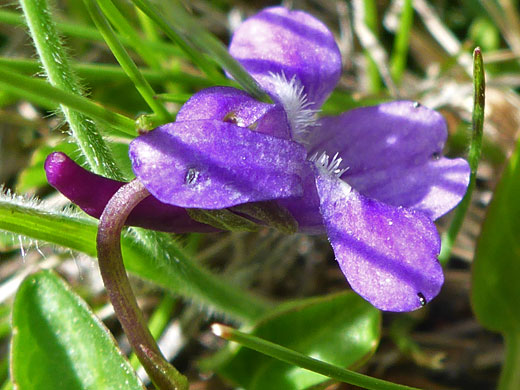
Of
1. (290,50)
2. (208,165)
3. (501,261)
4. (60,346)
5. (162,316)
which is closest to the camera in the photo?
(208,165)

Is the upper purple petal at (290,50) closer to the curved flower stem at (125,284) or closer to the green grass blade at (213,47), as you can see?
the green grass blade at (213,47)

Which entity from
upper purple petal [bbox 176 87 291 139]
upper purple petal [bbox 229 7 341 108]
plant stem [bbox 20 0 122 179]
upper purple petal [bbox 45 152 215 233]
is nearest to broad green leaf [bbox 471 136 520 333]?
upper purple petal [bbox 229 7 341 108]

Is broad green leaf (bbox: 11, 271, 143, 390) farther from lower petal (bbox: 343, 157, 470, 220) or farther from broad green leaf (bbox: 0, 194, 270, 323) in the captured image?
lower petal (bbox: 343, 157, 470, 220)

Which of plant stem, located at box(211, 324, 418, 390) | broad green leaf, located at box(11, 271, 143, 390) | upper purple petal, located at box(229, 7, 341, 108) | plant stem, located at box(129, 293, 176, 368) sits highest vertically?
upper purple petal, located at box(229, 7, 341, 108)

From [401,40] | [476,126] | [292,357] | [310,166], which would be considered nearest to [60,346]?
[292,357]

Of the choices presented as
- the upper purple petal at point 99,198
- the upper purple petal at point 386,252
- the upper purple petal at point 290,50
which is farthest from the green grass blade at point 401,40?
the upper purple petal at point 99,198

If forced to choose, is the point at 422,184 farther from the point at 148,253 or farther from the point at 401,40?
the point at 401,40
